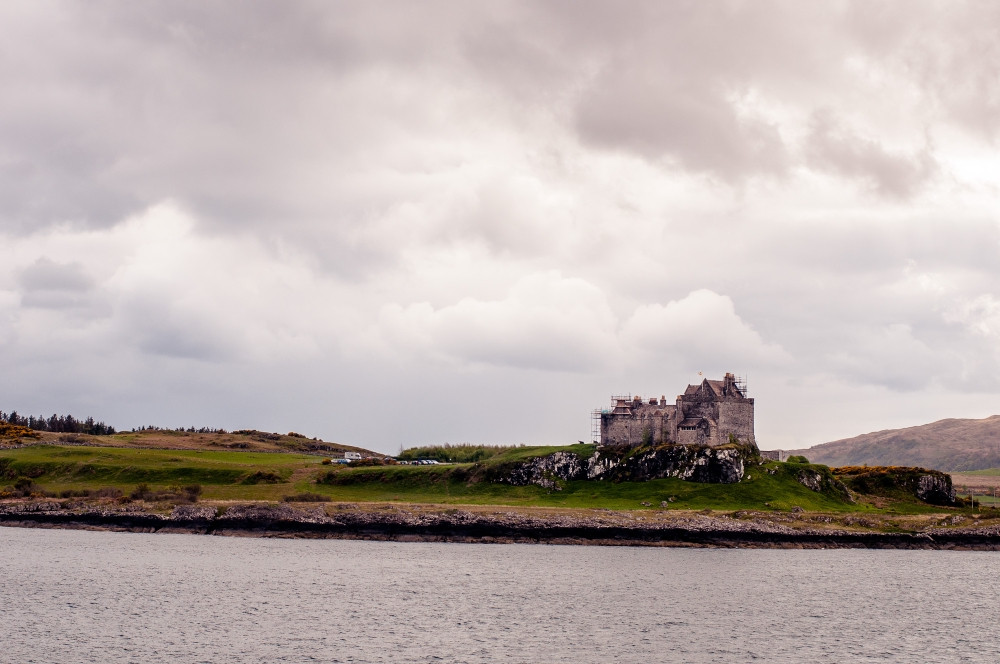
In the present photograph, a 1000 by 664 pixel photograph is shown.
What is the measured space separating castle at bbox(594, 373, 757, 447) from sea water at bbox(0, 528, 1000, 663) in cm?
3202

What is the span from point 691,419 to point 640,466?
1115 centimetres

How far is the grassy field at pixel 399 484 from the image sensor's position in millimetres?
107750

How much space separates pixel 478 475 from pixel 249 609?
218 feet

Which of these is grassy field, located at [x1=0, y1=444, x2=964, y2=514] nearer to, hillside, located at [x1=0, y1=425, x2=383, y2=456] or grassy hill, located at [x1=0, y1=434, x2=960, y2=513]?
grassy hill, located at [x1=0, y1=434, x2=960, y2=513]

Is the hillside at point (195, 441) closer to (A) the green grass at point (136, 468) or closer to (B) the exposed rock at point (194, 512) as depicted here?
(A) the green grass at point (136, 468)

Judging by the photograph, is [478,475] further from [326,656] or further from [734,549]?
[326,656]

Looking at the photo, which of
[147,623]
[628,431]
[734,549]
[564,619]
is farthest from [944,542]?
[147,623]

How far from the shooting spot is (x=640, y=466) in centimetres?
11525

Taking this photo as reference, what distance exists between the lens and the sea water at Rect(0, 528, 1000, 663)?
45312 millimetres

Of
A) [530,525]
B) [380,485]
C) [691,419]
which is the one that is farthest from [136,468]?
[691,419]

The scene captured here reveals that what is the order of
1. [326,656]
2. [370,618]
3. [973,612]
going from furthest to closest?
1. [973,612]
2. [370,618]
3. [326,656]

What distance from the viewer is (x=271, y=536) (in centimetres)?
9875

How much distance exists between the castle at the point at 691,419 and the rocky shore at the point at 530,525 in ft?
66.6

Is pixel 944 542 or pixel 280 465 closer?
pixel 944 542
